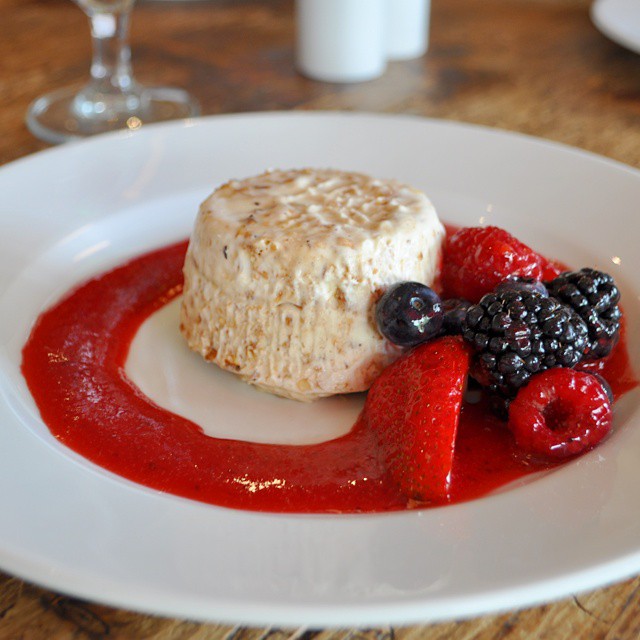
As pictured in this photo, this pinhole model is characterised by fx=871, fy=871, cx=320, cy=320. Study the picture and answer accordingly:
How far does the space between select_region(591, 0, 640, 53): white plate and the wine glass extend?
1.41 m

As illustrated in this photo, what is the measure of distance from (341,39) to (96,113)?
2.78ft

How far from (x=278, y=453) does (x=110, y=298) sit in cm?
63

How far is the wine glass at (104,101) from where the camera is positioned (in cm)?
257

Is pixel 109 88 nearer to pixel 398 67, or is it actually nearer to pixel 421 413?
pixel 398 67

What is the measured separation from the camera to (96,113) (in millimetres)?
2695

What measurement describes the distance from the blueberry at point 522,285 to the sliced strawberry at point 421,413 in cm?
14

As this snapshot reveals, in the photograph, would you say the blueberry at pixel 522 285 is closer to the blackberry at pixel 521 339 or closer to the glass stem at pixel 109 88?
the blackberry at pixel 521 339

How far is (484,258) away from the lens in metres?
1.72

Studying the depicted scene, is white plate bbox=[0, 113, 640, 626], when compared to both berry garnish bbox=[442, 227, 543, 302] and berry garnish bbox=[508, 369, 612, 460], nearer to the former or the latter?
berry garnish bbox=[508, 369, 612, 460]

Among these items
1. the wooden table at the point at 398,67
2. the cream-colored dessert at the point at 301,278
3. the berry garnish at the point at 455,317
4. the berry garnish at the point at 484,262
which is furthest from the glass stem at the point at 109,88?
the berry garnish at the point at 455,317

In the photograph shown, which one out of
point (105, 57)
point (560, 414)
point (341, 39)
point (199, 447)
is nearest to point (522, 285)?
point (560, 414)

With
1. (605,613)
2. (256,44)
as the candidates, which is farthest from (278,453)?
(256,44)

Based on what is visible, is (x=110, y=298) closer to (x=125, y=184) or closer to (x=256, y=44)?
(x=125, y=184)

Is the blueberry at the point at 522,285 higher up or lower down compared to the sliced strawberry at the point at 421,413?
higher up
